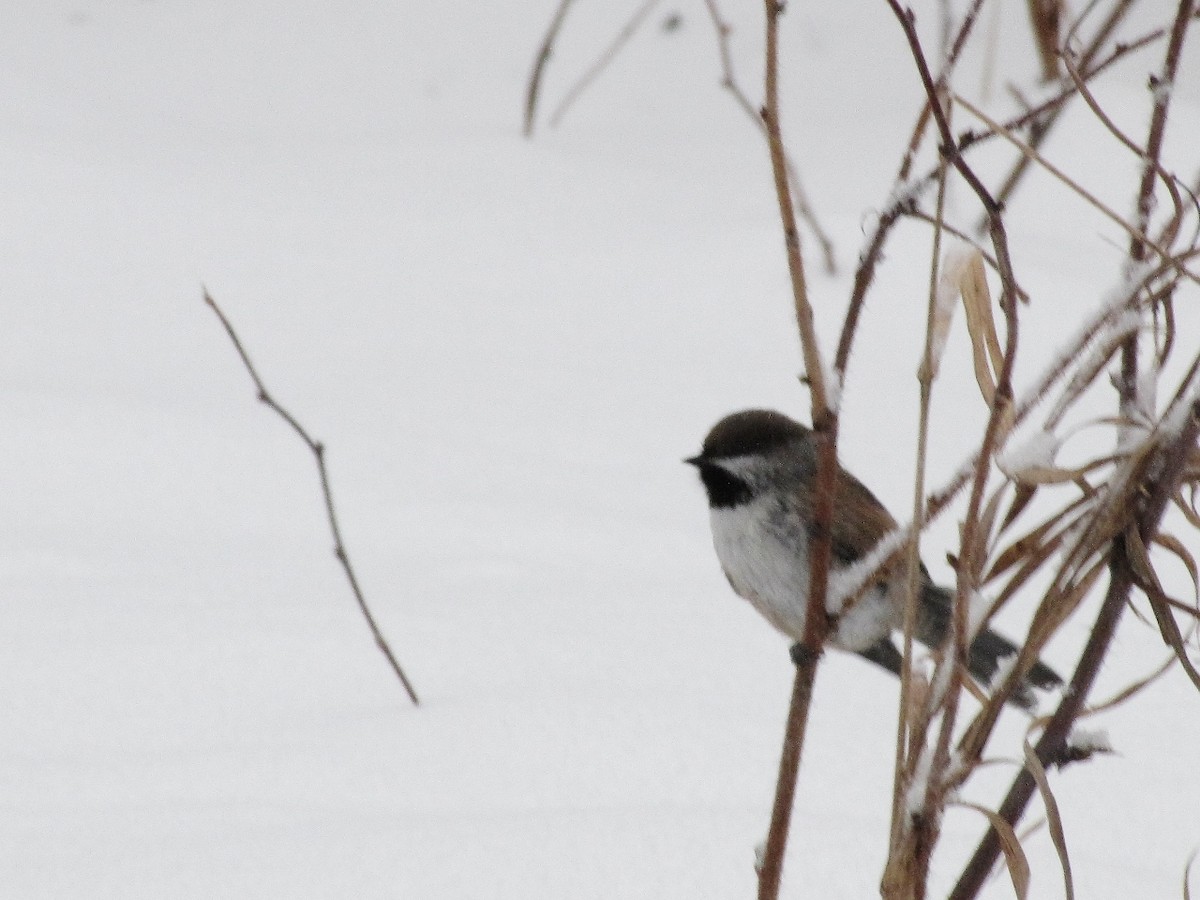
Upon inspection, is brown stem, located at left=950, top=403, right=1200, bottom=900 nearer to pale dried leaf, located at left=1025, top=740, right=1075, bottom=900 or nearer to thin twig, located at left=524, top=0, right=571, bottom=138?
pale dried leaf, located at left=1025, top=740, right=1075, bottom=900

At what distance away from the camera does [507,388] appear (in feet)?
14.0

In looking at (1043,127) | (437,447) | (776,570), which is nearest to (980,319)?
(776,570)

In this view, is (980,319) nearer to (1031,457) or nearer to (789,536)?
(1031,457)

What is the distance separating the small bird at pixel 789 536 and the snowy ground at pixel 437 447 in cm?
25

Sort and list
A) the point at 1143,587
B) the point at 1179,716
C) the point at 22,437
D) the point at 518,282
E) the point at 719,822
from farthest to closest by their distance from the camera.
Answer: the point at 518,282 → the point at 22,437 → the point at 1179,716 → the point at 719,822 → the point at 1143,587

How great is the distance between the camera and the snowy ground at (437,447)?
2.15 metres

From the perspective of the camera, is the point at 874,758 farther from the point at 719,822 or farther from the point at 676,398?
the point at 676,398

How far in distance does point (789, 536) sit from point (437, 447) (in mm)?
1711

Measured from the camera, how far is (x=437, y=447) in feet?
12.8

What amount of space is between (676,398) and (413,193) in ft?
5.48

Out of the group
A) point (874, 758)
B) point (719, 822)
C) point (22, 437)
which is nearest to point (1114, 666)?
point (874, 758)

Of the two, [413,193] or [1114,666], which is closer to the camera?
[1114,666]

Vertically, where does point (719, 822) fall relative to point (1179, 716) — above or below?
below

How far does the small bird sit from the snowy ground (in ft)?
0.83
